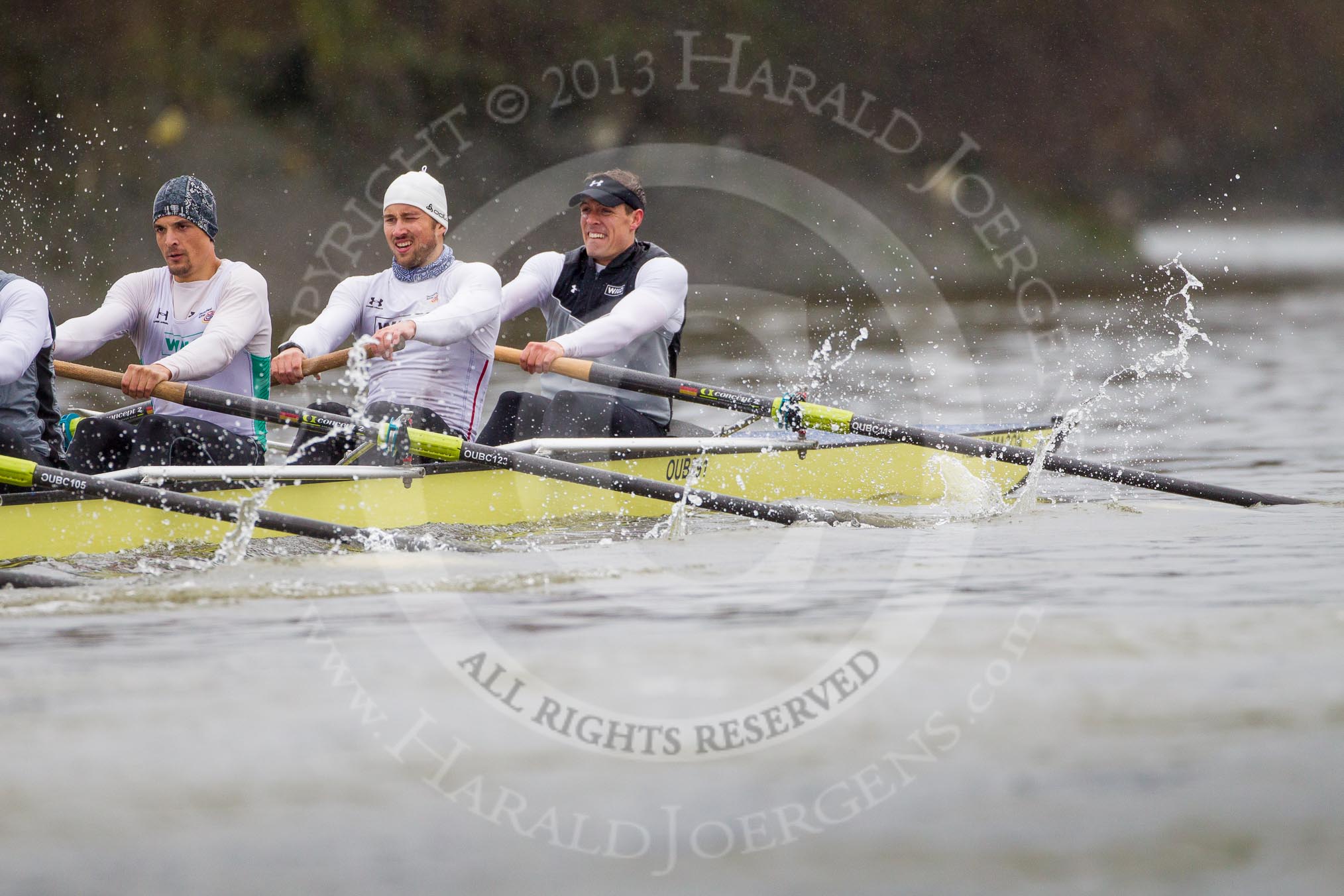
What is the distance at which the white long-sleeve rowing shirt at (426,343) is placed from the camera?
250 inches

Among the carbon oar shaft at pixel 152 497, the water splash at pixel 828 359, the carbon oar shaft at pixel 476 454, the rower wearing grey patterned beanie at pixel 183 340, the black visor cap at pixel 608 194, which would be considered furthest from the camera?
the water splash at pixel 828 359

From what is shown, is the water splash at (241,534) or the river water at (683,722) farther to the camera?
the water splash at (241,534)

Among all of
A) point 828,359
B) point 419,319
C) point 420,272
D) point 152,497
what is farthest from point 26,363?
point 828,359

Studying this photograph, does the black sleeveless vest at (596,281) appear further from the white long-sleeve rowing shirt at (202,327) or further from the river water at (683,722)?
the river water at (683,722)

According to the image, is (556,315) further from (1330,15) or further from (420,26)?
(1330,15)

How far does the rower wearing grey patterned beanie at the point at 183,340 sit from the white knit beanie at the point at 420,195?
672mm

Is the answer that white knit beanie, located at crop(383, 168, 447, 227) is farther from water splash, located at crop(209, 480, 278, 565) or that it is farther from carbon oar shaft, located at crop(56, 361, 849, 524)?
water splash, located at crop(209, 480, 278, 565)

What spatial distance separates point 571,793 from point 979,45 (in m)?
32.0

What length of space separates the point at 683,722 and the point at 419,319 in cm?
315

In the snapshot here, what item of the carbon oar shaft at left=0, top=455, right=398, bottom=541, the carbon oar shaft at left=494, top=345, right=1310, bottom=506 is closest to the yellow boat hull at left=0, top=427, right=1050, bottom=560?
the carbon oar shaft at left=0, top=455, right=398, bottom=541

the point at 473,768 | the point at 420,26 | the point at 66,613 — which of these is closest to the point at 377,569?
the point at 66,613

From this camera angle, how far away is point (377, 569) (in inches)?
200

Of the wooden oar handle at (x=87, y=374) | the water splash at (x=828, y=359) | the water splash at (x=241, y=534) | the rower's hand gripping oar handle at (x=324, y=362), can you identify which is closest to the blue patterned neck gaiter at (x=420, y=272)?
the rower's hand gripping oar handle at (x=324, y=362)

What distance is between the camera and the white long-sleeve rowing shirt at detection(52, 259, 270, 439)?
233 inches
